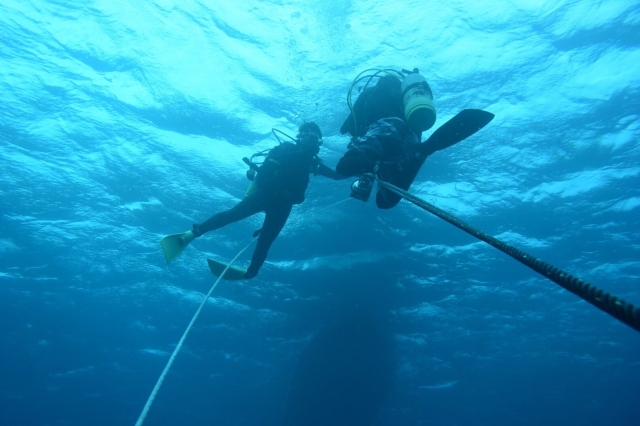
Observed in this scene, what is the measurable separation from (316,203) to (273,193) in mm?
7519

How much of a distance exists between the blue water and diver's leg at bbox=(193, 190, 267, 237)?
18.0ft

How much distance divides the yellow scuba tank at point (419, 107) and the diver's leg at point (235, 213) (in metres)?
3.88

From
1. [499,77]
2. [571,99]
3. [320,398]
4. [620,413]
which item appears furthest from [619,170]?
[620,413]

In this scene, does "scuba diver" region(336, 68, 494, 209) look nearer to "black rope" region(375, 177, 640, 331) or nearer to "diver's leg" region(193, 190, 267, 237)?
"black rope" region(375, 177, 640, 331)

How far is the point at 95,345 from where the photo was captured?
88.0 ft

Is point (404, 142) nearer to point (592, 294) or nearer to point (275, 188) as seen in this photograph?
point (592, 294)

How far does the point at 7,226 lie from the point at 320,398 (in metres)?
20.2

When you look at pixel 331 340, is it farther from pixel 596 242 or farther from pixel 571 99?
pixel 571 99

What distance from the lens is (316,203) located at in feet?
48.3

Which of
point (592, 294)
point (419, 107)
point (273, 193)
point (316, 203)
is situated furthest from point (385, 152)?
point (316, 203)

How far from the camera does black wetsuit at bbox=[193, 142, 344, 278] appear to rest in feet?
23.7

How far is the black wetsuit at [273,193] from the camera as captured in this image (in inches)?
285

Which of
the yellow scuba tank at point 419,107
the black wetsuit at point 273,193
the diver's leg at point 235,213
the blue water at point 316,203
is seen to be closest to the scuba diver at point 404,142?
the yellow scuba tank at point 419,107

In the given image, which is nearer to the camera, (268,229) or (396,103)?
(396,103)
